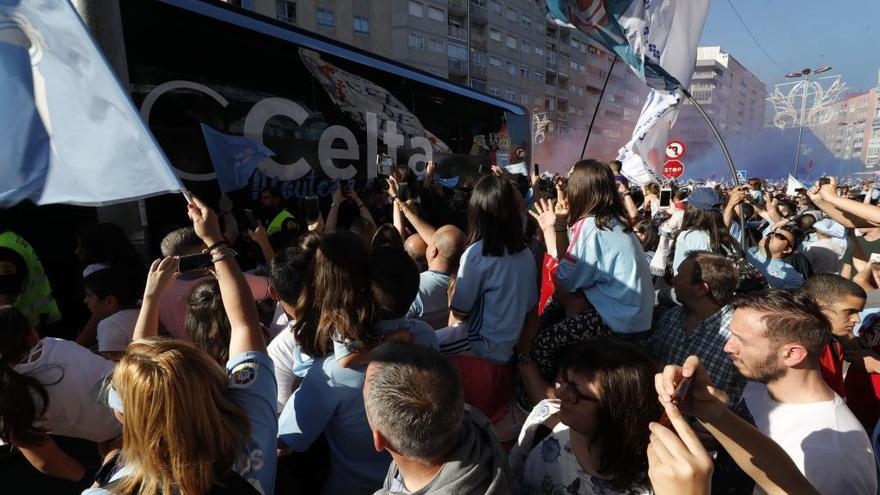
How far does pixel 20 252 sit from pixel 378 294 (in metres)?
2.56

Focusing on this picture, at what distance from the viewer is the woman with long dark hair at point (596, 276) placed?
233 cm

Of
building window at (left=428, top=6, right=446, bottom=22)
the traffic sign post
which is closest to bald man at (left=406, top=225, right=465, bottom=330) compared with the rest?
→ the traffic sign post

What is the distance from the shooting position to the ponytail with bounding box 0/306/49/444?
1.62 metres

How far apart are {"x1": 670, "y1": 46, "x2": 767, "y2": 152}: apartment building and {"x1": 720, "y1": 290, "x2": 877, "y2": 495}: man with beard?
67714mm

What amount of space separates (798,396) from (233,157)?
3800 mm

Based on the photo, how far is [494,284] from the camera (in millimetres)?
2404

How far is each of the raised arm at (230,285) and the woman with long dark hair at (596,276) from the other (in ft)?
4.58

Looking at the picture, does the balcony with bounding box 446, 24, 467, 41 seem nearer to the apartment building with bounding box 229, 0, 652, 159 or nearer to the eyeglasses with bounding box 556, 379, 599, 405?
the apartment building with bounding box 229, 0, 652, 159

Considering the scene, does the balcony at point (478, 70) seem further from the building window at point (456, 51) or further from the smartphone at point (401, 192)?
the smartphone at point (401, 192)

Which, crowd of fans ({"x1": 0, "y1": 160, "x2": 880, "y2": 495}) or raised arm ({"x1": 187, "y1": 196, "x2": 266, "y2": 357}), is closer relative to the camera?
crowd of fans ({"x1": 0, "y1": 160, "x2": 880, "y2": 495})

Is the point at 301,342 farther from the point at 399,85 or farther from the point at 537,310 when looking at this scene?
the point at 399,85

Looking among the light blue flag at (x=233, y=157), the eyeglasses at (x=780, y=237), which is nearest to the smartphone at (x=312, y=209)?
the light blue flag at (x=233, y=157)

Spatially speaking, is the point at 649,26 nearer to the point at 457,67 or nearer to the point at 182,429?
the point at 182,429

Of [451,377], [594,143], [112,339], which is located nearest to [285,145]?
[112,339]
